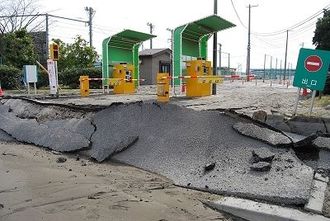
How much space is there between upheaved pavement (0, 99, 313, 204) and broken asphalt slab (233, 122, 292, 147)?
12 cm

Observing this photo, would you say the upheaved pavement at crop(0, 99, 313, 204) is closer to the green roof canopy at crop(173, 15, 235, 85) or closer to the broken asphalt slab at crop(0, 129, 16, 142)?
the broken asphalt slab at crop(0, 129, 16, 142)

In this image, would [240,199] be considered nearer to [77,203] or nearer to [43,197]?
[77,203]

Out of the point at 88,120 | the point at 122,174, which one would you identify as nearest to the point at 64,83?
the point at 88,120

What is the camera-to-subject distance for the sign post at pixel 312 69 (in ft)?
28.6

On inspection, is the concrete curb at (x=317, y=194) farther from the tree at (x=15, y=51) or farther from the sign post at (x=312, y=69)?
the tree at (x=15, y=51)

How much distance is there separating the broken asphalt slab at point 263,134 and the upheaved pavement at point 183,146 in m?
0.12

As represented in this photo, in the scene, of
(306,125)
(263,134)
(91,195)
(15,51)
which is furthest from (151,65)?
(91,195)

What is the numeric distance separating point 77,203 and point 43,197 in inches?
24.2

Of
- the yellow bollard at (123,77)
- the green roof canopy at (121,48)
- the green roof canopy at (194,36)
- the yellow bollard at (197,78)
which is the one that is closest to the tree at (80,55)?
the green roof canopy at (121,48)

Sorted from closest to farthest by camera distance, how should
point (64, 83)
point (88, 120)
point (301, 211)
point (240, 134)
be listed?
point (301, 211) → point (240, 134) → point (88, 120) → point (64, 83)

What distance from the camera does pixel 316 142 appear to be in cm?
695

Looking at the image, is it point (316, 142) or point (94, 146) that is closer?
point (316, 142)

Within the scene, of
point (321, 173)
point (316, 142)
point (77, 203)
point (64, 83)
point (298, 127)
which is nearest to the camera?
point (77, 203)

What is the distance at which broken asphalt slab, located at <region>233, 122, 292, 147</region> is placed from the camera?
7.00 meters
